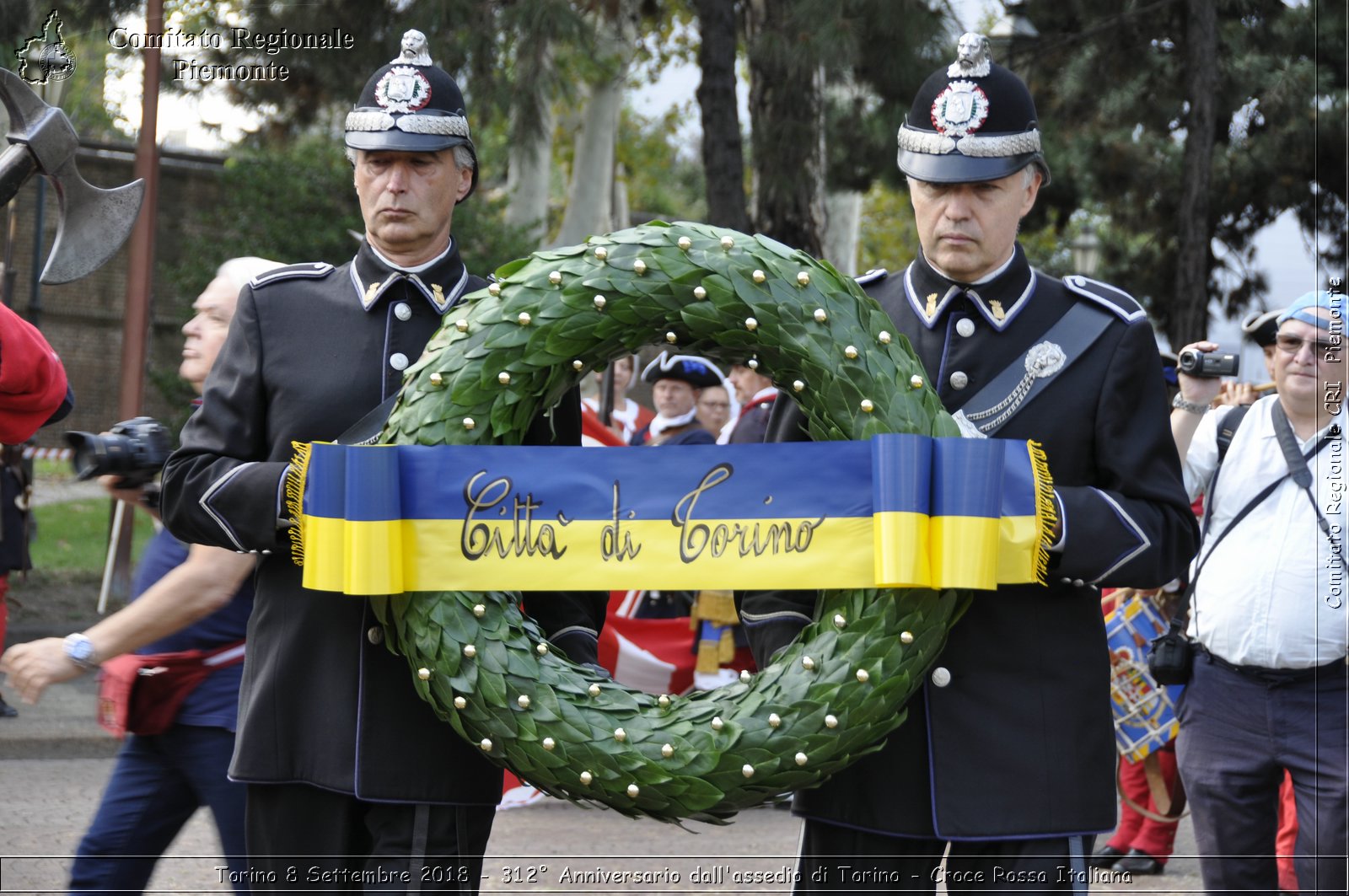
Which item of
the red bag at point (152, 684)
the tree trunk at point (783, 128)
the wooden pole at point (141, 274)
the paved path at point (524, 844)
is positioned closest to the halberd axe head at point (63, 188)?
the red bag at point (152, 684)

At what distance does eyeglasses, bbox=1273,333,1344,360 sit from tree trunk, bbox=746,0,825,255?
5.85m

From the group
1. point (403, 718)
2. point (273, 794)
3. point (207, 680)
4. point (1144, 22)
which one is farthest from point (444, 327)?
point (1144, 22)

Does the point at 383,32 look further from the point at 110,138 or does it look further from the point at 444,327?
the point at 110,138

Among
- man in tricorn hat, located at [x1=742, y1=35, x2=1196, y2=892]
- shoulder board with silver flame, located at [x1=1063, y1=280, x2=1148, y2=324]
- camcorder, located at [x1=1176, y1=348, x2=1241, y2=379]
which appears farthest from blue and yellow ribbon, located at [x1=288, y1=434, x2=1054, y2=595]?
camcorder, located at [x1=1176, y1=348, x2=1241, y2=379]

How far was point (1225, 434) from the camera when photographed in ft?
16.6

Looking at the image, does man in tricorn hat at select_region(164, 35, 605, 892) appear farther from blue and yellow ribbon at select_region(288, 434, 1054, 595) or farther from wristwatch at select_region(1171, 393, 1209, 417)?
wristwatch at select_region(1171, 393, 1209, 417)

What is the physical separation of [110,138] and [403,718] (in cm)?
2648

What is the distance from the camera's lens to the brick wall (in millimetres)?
21047

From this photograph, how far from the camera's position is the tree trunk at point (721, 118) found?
35.9 feet

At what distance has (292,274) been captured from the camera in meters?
3.33

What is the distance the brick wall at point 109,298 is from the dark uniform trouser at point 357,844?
17836 millimetres

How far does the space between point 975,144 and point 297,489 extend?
1.47 meters

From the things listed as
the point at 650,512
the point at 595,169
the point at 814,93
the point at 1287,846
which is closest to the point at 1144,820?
the point at 1287,846

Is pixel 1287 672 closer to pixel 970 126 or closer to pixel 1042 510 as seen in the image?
pixel 1042 510
